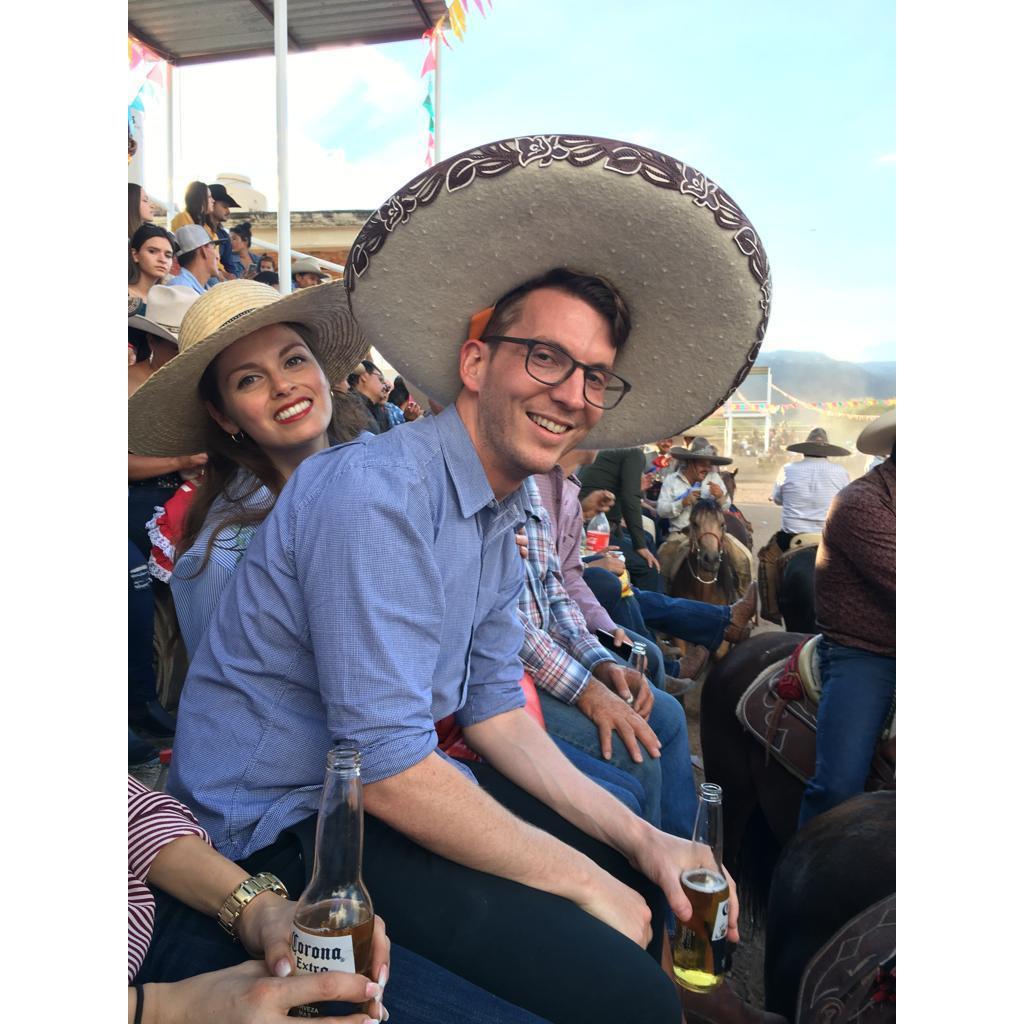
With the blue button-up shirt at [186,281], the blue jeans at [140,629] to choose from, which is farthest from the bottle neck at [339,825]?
the blue button-up shirt at [186,281]

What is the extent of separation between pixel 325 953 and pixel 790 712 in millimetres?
2540

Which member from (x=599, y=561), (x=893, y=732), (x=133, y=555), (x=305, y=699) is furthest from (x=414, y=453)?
(x=599, y=561)

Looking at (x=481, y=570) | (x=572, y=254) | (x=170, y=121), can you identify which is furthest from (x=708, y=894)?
(x=170, y=121)

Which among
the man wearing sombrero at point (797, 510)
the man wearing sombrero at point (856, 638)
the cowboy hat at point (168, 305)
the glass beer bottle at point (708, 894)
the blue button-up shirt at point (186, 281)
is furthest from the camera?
the man wearing sombrero at point (797, 510)

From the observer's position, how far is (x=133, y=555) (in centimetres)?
283

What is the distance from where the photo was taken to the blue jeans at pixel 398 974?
1261 mm

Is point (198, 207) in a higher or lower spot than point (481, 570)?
higher

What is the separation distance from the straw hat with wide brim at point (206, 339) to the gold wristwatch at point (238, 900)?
53.3 inches

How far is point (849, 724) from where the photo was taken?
290cm

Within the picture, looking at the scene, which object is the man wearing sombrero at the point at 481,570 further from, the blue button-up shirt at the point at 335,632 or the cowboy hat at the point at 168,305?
the cowboy hat at the point at 168,305

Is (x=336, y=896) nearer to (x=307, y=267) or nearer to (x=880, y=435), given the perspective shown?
(x=880, y=435)

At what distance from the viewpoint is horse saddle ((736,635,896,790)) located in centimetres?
316
